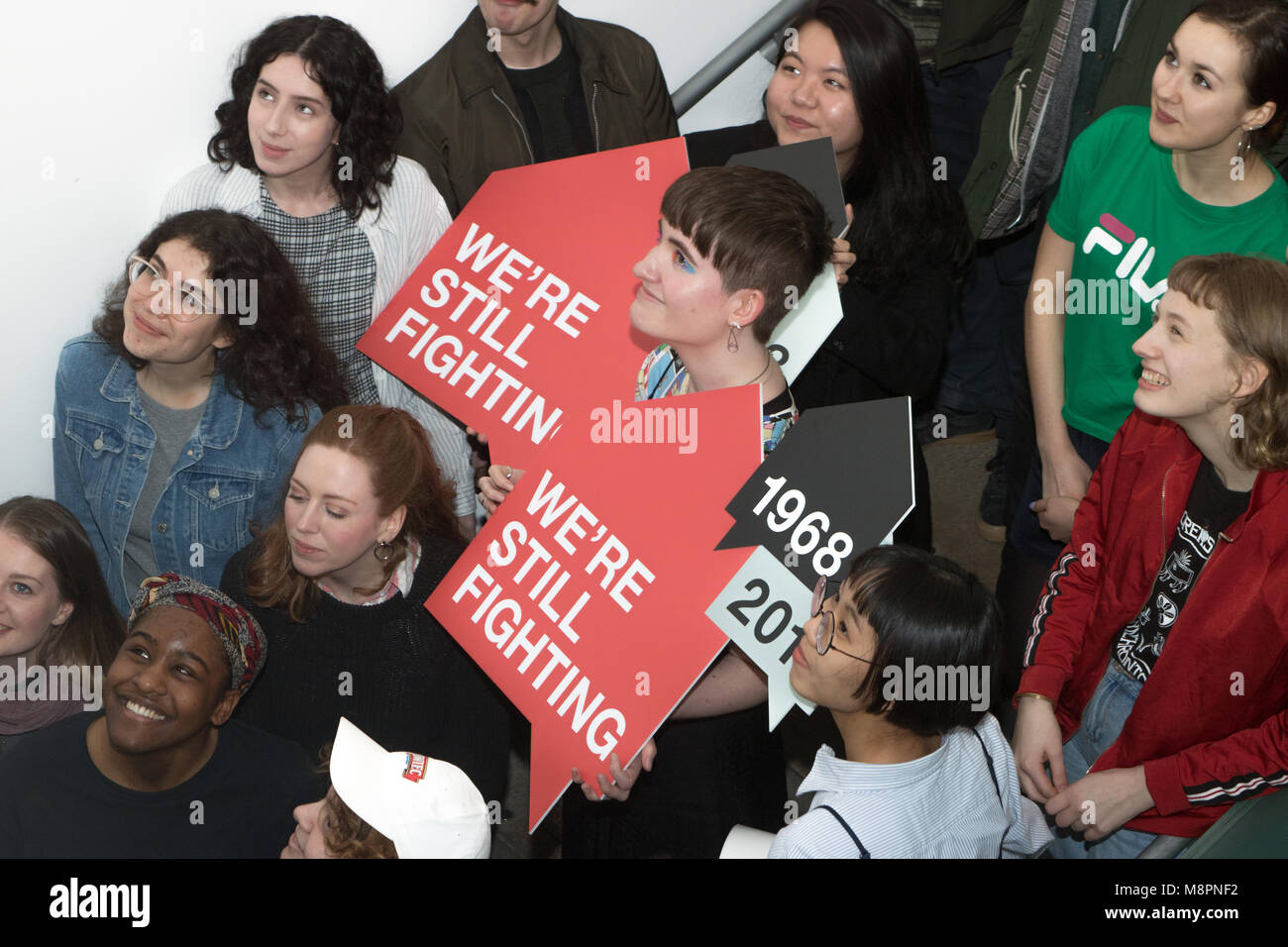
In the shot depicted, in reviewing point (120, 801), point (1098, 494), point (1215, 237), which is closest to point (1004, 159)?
point (1215, 237)

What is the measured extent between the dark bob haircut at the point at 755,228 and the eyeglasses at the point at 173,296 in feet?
3.30

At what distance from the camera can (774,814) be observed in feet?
8.14

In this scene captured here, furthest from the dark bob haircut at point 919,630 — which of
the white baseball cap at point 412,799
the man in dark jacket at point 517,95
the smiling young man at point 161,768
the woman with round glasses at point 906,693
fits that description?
the man in dark jacket at point 517,95

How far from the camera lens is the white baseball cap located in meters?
2.10

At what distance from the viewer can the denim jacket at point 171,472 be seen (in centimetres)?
271

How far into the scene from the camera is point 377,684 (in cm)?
251

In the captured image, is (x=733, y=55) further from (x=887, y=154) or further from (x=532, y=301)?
(x=532, y=301)

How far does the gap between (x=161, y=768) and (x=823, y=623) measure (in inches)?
47.3

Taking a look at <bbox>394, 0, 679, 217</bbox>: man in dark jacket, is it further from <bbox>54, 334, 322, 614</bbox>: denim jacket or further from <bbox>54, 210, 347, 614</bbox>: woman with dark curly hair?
<bbox>54, 334, 322, 614</bbox>: denim jacket

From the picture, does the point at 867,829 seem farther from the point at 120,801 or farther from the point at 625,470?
the point at 120,801

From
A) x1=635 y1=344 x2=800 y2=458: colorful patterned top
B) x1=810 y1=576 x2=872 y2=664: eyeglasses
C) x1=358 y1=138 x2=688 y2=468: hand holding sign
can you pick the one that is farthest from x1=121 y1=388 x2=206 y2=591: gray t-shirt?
x1=810 y1=576 x2=872 y2=664: eyeglasses

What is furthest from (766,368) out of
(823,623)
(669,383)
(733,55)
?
(733,55)

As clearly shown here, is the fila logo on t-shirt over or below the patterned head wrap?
over

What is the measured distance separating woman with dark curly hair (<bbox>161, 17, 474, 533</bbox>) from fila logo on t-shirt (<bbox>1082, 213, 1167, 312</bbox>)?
1410 mm
